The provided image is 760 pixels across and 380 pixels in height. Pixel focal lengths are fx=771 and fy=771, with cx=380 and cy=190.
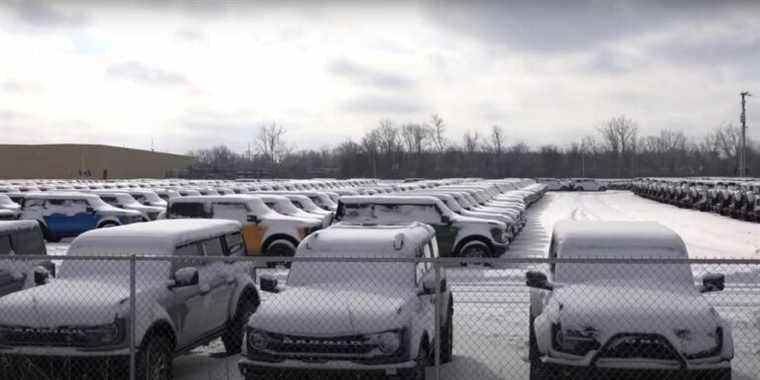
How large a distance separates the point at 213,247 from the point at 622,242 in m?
4.79

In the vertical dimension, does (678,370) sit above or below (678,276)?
below

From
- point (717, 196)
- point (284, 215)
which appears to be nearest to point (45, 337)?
point (284, 215)

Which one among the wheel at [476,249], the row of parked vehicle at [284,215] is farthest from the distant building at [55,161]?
the wheel at [476,249]

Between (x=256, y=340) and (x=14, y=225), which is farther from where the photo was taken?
→ (x=14, y=225)

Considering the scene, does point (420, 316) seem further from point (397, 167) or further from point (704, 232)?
point (397, 167)

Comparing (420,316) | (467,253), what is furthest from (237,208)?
(420,316)

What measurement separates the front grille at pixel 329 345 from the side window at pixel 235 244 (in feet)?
10.8

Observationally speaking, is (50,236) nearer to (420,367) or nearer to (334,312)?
(334,312)

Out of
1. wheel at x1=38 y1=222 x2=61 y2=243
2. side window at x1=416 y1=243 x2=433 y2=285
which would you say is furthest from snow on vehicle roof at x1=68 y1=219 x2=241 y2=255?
wheel at x1=38 y1=222 x2=61 y2=243

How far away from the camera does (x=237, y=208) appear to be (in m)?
18.9

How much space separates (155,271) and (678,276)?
5413 millimetres

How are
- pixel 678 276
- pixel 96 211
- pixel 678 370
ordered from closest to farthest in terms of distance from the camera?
pixel 678 370
pixel 678 276
pixel 96 211

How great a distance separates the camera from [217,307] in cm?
890

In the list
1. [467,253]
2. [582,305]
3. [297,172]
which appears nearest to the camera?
[582,305]
